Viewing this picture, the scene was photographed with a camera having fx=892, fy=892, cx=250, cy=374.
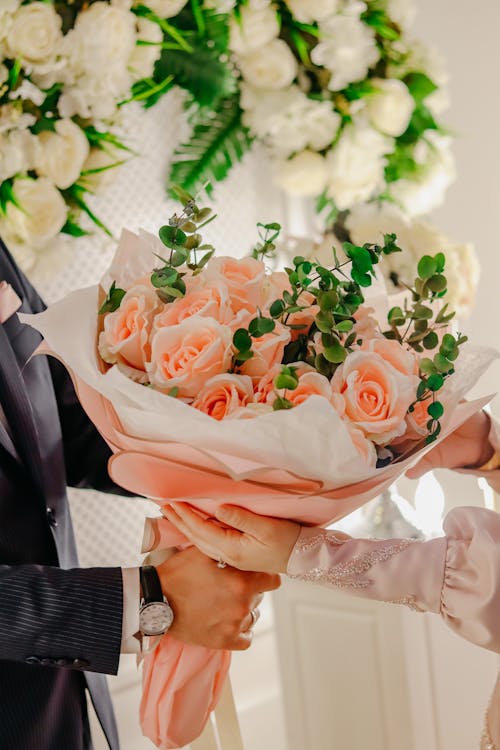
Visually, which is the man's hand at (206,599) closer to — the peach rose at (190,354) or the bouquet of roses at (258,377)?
the bouquet of roses at (258,377)

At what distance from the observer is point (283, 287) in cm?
110

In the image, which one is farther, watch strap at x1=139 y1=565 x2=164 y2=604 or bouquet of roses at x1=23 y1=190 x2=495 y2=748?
watch strap at x1=139 y1=565 x2=164 y2=604

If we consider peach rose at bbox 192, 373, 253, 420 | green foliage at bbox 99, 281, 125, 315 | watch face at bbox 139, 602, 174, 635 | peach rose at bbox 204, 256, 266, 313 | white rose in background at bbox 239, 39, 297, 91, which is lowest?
watch face at bbox 139, 602, 174, 635

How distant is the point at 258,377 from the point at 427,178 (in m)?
1.55

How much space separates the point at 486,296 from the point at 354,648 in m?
1.15

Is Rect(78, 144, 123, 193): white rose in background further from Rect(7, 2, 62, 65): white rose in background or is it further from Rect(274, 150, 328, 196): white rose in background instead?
Rect(274, 150, 328, 196): white rose in background

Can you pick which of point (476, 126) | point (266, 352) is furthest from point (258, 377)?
point (476, 126)

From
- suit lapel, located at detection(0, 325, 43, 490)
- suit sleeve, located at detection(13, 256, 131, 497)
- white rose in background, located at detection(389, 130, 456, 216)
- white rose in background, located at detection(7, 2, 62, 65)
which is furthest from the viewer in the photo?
white rose in background, located at detection(389, 130, 456, 216)

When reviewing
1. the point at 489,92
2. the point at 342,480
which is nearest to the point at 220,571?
the point at 342,480

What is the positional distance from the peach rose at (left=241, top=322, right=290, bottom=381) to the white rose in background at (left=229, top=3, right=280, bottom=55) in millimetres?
1310

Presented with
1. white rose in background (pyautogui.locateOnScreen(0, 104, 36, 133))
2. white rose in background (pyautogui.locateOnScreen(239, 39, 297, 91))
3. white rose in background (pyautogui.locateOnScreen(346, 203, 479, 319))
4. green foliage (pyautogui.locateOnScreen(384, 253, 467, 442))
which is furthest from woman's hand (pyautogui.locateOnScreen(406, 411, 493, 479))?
white rose in background (pyautogui.locateOnScreen(239, 39, 297, 91))

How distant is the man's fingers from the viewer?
1.08 metres

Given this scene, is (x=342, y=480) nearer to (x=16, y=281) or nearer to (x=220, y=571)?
(x=220, y=571)

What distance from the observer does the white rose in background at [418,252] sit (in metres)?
2.18
